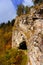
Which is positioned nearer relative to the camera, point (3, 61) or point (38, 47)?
point (38, 47)

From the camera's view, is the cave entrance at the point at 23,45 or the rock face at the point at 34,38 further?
the cave entrance at the point at 23,45

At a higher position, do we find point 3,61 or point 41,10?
point 41,10

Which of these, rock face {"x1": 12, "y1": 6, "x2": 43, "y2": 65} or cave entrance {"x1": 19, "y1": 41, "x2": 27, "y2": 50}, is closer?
rock face {"x1": 12, "y1": 6, "x2": 43, "y2": 65}

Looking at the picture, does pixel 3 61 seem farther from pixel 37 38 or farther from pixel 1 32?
pixel 1 32

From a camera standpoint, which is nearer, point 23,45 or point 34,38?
point 34,38

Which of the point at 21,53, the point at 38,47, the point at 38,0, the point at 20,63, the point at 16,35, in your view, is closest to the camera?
the point at 38,47

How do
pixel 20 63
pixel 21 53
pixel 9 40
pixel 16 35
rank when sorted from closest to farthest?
pixel 20 63
pixel 21 53
pixel 16 35
pixel 9 40

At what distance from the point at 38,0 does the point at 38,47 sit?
3499 cm

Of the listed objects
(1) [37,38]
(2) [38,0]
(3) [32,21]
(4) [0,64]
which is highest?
(2) [38,0]

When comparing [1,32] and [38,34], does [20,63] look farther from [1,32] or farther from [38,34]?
[1,32]

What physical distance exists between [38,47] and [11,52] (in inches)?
556

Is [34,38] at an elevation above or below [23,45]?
above

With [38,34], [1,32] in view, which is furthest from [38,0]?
[38,34]

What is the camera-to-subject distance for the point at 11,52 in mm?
46719
